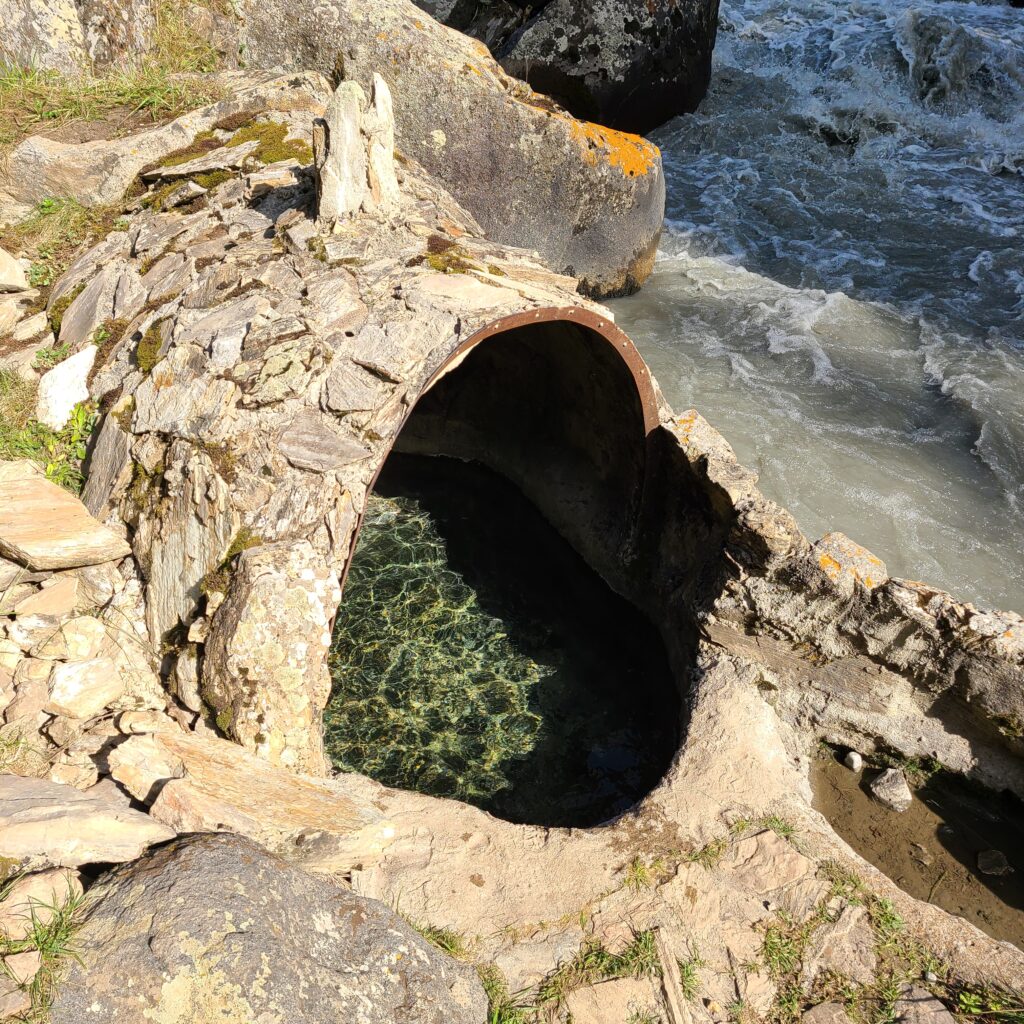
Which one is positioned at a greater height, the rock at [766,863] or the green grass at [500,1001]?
the green grass at [500,1001]

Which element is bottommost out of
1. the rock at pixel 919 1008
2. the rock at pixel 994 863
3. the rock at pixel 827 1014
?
the rock at pixel 994 863

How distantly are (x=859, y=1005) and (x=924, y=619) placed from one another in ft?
5.63

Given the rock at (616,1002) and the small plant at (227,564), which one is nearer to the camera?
the rock at (616,1002)

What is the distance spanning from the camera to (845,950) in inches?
131

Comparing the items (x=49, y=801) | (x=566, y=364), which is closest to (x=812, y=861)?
(x=49, y=801)

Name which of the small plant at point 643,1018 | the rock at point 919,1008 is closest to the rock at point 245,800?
the small plant at point 643,1018

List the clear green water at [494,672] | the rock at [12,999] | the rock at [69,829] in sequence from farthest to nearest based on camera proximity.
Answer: the clear green water at [494,672]
the rock at [69,829]
the rock at [12,999]

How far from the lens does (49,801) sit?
2.91m

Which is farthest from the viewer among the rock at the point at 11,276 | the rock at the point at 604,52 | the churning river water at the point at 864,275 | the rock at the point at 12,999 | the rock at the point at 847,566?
the rock at the point at 604,52

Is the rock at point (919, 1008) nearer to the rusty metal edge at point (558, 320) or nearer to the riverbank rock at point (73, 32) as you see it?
the rusty metal edge at point (558, 320)

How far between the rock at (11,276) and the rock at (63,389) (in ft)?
3.56

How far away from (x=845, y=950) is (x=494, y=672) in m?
2.35

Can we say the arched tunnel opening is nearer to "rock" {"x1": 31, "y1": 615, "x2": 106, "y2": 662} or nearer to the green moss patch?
"rock" {"x1": 31, "y1": 615, "x2": 106, "y2": 662}

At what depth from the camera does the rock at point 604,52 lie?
36.8 ft
